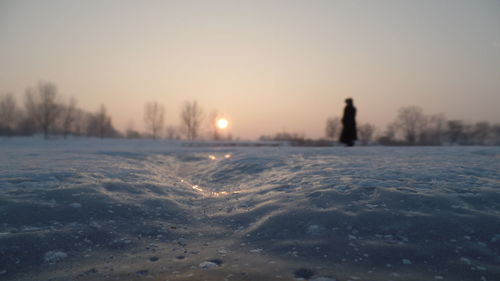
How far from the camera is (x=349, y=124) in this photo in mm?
16719

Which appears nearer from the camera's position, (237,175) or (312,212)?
(312,212)

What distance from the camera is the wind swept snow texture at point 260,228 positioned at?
9.16 feet

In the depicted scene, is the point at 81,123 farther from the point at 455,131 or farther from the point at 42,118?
the point at 455,131

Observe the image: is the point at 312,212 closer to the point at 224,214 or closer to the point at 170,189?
the point at 224,214

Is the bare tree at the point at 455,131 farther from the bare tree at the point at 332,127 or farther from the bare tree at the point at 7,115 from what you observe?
the bare tree at the point at 7,115

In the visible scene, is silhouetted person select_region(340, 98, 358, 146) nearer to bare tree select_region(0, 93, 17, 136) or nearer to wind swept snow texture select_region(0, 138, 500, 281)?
wind swept snow texture select_region(0, 138, 500, 281)

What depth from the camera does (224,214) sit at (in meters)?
4.62

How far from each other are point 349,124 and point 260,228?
46.4 ft

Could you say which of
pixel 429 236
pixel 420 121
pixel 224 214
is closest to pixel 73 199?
pixel 224 214

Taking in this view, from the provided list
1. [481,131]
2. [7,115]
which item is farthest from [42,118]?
[481,131]

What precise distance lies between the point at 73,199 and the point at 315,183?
4.13m

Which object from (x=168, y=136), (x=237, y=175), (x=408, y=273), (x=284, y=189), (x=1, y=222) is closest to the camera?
(x=408, y=273)

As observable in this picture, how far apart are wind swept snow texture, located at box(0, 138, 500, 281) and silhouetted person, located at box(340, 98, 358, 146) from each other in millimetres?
10696

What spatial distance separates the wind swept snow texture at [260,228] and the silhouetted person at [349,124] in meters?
10.7
